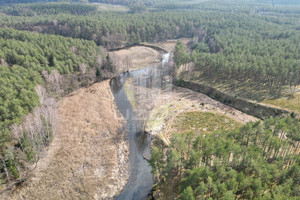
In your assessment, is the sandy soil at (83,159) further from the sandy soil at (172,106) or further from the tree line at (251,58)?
the tree line at (251,58)

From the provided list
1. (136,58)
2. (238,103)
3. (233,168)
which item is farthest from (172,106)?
(136,58)

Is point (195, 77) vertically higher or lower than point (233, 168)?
higher

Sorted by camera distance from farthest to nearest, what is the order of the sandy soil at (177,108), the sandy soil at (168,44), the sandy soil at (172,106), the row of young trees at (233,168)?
the sandy soil at (168,44), the sandy soil at (172,106), the sandy soil at (177,108), the row of young trees at (233,168)

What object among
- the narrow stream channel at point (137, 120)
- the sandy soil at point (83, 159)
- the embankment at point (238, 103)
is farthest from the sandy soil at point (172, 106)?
the sandy soil at point (83, 159)

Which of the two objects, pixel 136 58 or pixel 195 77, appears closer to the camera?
pixel 195 77

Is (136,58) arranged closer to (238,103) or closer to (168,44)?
(168,44)

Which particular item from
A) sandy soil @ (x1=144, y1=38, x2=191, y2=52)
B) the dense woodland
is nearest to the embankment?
the dense woodland
